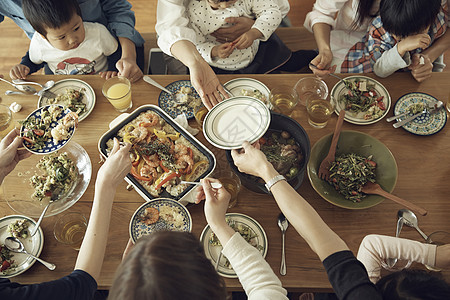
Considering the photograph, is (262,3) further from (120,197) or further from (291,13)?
(291,13)

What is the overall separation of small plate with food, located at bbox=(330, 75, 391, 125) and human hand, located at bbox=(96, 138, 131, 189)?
116 cm

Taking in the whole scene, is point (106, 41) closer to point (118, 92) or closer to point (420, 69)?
point (118, 92)

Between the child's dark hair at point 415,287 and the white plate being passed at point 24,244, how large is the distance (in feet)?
4.92

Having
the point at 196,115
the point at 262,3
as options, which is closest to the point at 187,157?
the point at 196,115

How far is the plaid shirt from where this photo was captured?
6.67ft

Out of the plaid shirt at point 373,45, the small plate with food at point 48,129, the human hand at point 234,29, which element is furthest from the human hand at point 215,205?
the plaid shirt at point 373,45

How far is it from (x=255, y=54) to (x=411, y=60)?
1.09m

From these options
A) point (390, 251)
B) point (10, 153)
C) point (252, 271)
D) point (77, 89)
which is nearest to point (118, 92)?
point (77, 89)

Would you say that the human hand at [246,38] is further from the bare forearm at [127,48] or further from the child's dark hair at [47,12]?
the child's dark hair at [47,12]

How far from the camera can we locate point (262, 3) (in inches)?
85.2

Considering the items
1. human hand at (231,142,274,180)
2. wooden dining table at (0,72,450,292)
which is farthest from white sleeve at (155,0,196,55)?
human hand at (231,142,274,180)

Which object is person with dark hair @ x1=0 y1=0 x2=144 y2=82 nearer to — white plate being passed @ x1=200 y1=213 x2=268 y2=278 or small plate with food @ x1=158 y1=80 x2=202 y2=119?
small plate with food @ x1=158 y1=80 x2=202 y2=119

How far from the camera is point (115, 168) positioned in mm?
1419

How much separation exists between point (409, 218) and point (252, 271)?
80 centimetres
